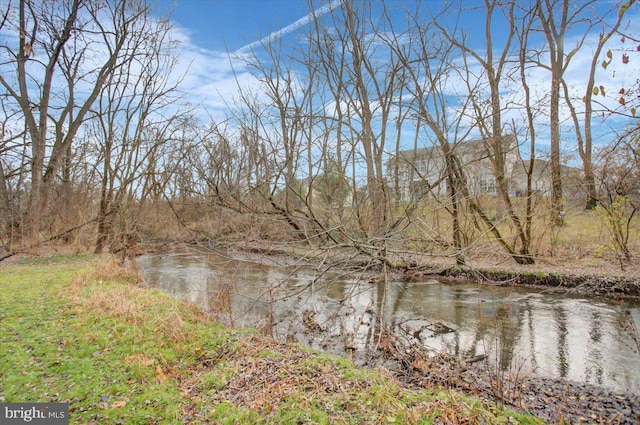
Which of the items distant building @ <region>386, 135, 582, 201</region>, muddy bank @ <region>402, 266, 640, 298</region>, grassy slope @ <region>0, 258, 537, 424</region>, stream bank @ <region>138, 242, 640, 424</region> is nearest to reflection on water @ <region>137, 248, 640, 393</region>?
stream bank @ <region>138, 242, 640, 424</region>

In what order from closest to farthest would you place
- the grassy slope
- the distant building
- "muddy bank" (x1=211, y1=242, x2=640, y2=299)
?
the grassy slope, "muddy bank" (x1=211, y1=242, x2=640, y2=299), the distant building

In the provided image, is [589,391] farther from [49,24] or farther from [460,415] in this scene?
[49,24]

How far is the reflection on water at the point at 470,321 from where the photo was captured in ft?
15.9

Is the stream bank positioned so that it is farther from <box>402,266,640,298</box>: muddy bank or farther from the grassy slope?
<box>402,266,640,298</box>: muddy bank

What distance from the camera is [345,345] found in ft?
17.9

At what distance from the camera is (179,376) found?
13.6ft

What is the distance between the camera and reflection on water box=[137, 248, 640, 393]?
4840 millimetres

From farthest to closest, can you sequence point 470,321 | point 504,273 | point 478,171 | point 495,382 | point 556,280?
point 478,171 < point 504,273 < point 556,280 < point 470,321 < point 495,382

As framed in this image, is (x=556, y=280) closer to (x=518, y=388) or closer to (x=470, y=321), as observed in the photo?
(x=470, y=321)

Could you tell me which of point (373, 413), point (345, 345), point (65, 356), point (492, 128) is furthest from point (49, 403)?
point (492, 128)

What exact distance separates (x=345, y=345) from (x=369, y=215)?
11.9ft

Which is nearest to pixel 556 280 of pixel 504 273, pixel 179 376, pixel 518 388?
pixel 504 273

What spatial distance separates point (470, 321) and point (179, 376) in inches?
184

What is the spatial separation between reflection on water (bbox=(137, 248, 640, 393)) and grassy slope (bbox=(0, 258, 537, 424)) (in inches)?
41.6
